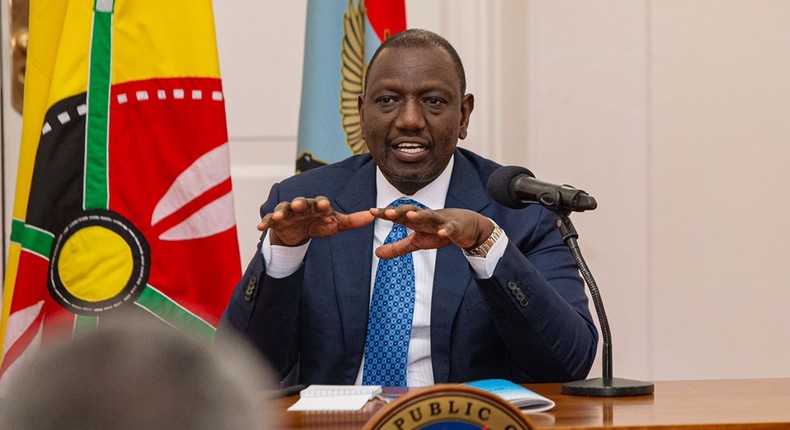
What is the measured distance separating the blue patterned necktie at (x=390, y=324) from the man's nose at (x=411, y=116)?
0.32m

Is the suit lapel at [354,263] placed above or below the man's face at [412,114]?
below

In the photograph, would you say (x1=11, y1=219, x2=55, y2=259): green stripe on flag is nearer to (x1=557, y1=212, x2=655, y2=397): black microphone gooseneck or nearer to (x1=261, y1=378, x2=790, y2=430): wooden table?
(x1=261, y1=378, x2=790, y2=430): wooden table

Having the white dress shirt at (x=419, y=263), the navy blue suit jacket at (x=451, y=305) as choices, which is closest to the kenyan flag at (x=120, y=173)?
the navy blue suit jacket at (x=451, y=305)

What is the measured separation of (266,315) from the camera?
2188mm

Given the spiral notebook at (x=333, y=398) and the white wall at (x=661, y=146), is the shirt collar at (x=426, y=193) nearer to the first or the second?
the spiral notebook at (x=333, y=398)

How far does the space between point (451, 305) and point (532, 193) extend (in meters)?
0.48

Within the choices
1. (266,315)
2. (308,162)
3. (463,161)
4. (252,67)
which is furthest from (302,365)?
(252,67)

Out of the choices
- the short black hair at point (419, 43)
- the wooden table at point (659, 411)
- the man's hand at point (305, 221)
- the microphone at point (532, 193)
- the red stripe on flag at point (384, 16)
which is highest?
the red stripe on flag at point (384, 16)

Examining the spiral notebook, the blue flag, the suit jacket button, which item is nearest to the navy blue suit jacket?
the suit jacket button

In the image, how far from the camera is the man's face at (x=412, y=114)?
2.48 metres

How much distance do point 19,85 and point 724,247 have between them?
2476 mm

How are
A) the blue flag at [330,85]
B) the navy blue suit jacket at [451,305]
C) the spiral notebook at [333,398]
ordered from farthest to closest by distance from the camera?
1. the blue flag at [330,85]
2. the navy blue suit jacket at [451,305]
3. the spiral notebook at [333,398]

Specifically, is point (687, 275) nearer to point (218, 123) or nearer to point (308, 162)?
point (308, 162)

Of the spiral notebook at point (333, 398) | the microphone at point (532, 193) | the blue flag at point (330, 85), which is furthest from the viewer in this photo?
the blue flag at point (330, 85)
